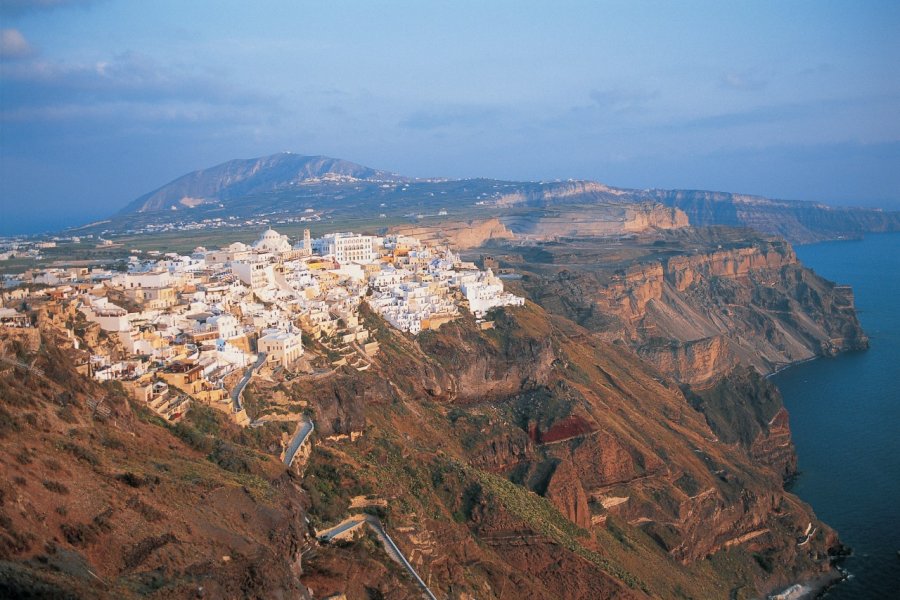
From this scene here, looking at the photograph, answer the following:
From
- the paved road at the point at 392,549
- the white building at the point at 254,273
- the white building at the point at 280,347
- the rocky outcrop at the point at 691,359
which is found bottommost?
the rocky outcrop at the point at 691,359

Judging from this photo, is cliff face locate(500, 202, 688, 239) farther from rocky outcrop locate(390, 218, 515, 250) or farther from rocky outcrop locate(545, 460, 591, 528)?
rocky outcrop locate(545, 460, 591, 528)

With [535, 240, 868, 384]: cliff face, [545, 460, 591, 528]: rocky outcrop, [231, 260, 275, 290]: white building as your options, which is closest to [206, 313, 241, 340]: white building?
[231, 260, 275, 290]: white building

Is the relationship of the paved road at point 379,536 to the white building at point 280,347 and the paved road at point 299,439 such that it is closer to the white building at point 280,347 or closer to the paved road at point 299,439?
the paved road at point 299,439

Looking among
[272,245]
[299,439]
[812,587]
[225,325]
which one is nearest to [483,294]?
[272,245]

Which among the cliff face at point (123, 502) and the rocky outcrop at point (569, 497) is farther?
the rocky outcrop at point (569, 497)

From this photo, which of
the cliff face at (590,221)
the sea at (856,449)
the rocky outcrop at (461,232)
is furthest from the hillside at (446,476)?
the cliff face at (590,221)

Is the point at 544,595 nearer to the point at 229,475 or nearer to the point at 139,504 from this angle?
the point at 229,475
